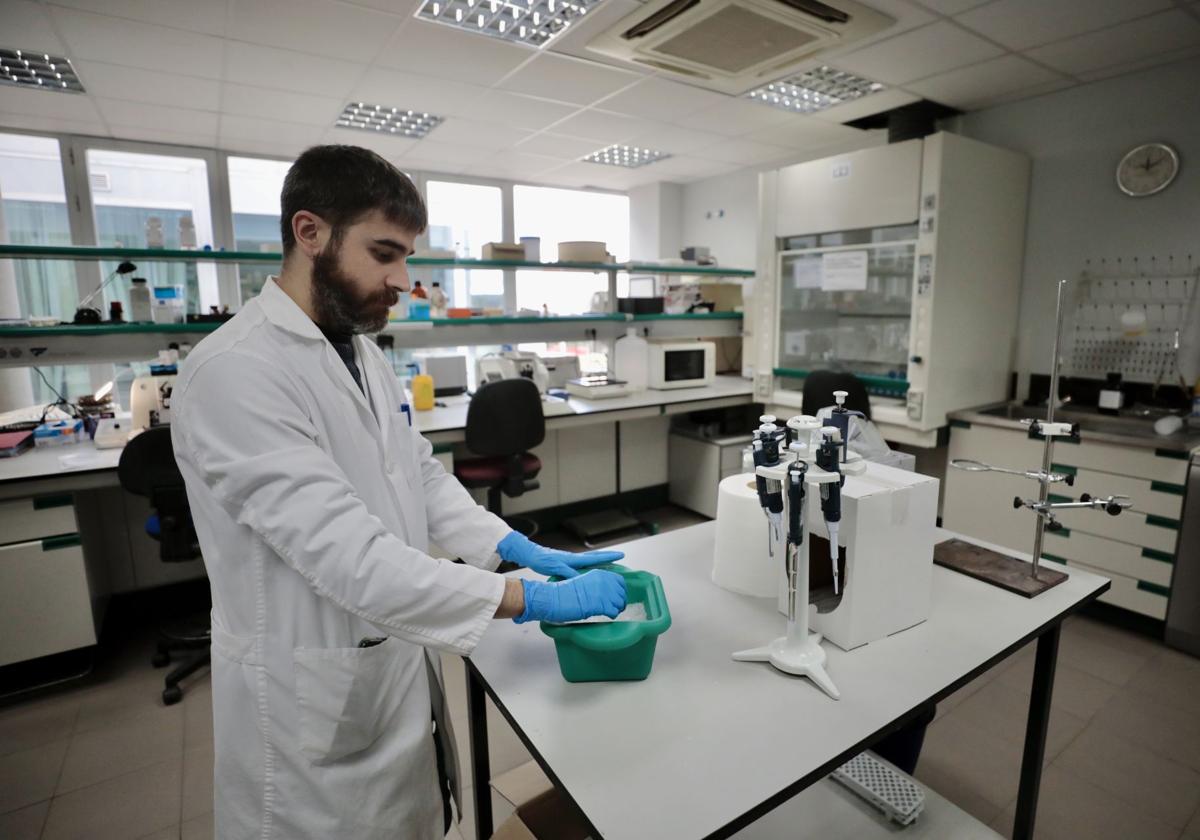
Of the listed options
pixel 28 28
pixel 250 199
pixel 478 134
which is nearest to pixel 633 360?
pixel 478 134

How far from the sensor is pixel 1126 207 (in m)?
3.05

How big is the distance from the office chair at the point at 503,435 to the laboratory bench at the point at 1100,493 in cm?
203

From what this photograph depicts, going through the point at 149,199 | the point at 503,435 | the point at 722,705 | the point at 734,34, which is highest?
the point at 734,34

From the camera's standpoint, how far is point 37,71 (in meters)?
3.08

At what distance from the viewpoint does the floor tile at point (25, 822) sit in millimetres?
1685

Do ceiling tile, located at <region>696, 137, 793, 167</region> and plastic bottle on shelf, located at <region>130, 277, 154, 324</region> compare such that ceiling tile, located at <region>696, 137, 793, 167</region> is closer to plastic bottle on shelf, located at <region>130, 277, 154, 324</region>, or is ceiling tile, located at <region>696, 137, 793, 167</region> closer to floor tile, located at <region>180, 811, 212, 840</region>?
plastic bottle on shelf, located at <region>130, 277, 154, 324</region>

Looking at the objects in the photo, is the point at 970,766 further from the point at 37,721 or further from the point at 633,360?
the point at 37,721

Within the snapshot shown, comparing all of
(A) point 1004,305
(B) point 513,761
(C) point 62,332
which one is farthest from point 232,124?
(A) point 1004,305

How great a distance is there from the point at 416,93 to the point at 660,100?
133 centimetres

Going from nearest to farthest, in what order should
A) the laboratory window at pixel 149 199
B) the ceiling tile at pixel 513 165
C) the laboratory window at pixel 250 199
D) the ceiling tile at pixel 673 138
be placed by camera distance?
the ceiling tile at pixel 673 138 < the laboratory window at pixel 149 199 < the laboratory window at pixel 250 199 < the ceiling tile at pixel 513 165

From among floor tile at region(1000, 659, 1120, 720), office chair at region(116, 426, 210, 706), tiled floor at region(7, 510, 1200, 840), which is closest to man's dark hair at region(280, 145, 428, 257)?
tiled floor at region(7, 510, 1200, 840)

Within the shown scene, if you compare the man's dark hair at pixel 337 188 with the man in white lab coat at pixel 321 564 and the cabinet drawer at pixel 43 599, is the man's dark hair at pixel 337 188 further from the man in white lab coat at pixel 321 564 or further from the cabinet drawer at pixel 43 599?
the cabinet drawer at pixel 43 599

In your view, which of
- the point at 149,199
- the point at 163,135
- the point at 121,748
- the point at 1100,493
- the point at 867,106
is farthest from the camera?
the point at 149,199

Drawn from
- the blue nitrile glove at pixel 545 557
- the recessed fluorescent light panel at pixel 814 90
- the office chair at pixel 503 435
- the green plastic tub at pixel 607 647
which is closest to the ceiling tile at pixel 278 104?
the office chair at pixel 503 435
